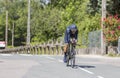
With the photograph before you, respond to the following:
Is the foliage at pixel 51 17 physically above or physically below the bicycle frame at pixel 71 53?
above

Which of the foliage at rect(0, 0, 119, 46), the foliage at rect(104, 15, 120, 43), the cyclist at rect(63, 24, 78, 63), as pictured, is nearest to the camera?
the cyclist at rect(63, 24, 78, 63)

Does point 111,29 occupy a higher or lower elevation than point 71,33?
higher

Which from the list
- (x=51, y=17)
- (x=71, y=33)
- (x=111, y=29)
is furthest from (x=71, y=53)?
(x=51, y=17)

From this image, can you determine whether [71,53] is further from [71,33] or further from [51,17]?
[51,17]

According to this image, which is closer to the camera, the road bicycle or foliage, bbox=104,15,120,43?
the road bicycle

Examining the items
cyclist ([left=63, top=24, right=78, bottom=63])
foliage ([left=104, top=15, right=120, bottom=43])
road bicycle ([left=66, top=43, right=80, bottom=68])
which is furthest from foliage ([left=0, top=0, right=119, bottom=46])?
cyclist ([left=63, top=24, right=78, bottom=63])

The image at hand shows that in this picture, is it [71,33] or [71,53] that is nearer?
[71,33]

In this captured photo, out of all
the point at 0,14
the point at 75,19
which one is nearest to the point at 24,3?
the point at 0,14

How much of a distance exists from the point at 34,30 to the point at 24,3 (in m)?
20.2

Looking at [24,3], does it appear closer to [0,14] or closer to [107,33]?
[0,14]

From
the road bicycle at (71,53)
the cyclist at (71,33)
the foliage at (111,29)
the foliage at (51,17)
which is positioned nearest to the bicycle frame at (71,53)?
the road bicycle at (71,53)

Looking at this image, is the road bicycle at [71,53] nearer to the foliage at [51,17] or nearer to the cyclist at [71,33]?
the cyclist at [71,33]

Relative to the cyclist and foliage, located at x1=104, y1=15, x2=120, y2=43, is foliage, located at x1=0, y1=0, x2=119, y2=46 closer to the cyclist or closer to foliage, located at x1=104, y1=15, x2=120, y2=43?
foliage, located at x1=104, y1=15, x2=120, y2=43

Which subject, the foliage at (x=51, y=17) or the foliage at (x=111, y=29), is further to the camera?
the foliage at (x=51, y=17)
